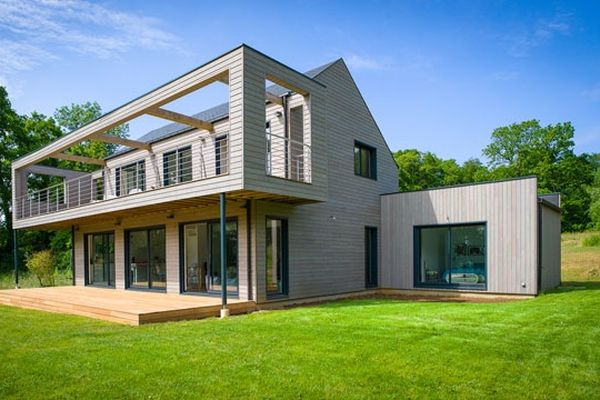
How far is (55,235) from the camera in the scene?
99.2 feet

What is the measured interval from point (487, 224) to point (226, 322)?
7679 mm

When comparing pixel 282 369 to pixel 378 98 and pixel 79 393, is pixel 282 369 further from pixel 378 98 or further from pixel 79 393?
pixel 378 98

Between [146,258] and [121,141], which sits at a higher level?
[121,141]

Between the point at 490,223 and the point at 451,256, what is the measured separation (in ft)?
4.86

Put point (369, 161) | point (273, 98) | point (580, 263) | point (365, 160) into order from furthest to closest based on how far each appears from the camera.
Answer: point (580, 263) < point (369, 161) < point (365, 160) < point (273, 98)

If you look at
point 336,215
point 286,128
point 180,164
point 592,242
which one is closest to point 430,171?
point 592,242

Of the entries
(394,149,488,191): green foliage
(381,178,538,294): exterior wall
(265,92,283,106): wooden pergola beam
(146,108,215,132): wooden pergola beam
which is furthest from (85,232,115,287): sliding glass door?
(394,149,488,191): green foliage

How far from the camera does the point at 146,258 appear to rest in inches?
544

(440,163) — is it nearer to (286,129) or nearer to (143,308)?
(286,129)

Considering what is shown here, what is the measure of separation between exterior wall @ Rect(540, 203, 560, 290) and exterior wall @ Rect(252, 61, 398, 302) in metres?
4.73

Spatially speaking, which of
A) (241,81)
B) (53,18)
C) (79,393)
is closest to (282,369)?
(79,393)

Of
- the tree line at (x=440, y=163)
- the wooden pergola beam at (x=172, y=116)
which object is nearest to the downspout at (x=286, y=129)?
the wooden pergola beam at (x=172, y=116)

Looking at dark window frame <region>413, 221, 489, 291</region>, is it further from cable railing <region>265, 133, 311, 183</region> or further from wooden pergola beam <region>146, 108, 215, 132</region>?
wooden pergola beam <region>146, 108, 215, 132</region>

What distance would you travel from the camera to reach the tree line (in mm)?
29094
